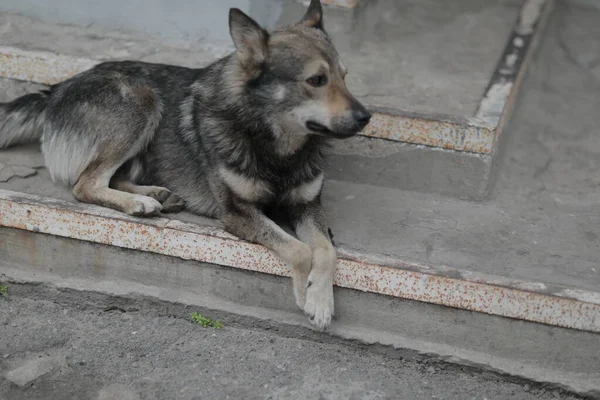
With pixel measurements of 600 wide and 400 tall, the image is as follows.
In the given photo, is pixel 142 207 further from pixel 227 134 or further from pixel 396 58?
pixel 396 58

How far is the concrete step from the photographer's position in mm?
5348

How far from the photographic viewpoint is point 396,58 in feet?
21.2

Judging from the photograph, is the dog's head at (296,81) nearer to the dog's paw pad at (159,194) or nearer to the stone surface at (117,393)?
the dog's paw pad at (159,194)

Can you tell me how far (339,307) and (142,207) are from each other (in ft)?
3.97

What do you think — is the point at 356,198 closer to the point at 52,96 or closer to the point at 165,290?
the point at 165,290

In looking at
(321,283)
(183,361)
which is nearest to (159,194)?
(183,361)

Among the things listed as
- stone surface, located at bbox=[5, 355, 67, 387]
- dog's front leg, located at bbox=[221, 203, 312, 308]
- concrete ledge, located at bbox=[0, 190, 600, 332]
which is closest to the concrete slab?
concrete ledge, located at bbox=[0, 190, 600, 332]

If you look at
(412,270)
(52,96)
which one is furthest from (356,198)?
(52,96)

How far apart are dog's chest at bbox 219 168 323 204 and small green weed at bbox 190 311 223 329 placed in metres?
0.70

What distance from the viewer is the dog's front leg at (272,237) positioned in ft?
14.4

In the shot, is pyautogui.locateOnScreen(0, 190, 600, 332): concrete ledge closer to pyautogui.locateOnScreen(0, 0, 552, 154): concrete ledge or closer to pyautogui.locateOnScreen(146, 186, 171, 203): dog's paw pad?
pyautogui.locateOnScreen(146, 186, 171, 203): dog's paw pad

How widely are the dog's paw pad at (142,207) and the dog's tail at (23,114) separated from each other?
101 centimetres

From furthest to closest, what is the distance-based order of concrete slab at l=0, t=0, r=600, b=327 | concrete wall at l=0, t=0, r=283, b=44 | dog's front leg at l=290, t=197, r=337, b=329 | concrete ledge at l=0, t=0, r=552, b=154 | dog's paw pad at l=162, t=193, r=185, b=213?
concrete wall at l=0, t=0, r=283, b=44 → concrete ledge at l=0, t=0, r=552, b=154 → dog's paw pad at l=162, t=193, r=185, b=213 → concrete slab at l=0, t=0, r=600, b=327 → dog's front leg at l=290, t=197, r=337, b=329

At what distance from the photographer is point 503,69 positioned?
630cm
